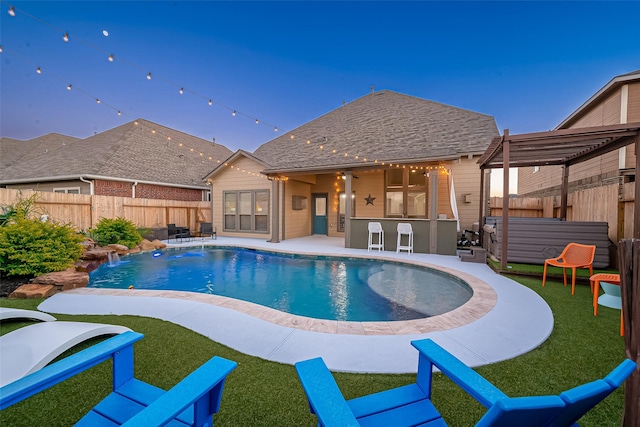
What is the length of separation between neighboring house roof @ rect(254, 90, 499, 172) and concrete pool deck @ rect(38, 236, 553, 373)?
5527 millimetres

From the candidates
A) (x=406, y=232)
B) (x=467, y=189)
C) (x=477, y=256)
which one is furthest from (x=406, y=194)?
(x=477, y=256)

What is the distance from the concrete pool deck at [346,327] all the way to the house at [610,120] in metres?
5.41

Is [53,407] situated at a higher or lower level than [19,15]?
lower

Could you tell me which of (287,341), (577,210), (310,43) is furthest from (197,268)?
(577,210)

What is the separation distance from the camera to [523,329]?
3.07 meters

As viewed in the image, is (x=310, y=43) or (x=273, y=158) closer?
(x=310, y=43)

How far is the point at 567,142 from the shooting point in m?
5.56

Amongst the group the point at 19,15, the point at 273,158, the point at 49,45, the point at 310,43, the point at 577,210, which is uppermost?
the point at 310,43

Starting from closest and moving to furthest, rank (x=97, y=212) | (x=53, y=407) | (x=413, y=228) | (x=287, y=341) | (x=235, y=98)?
(x=53, y=407) → (x=287, y=341) → (x=413, y=228) → (x=235, y=98) → (x=97, y=212)

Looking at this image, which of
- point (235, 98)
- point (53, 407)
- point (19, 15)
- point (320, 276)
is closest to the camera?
point (53, 407)

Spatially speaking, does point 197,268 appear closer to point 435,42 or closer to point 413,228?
point 413,228

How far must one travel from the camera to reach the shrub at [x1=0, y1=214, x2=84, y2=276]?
16.2ft

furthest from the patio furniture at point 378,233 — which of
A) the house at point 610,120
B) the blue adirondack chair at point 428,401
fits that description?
the blue adirondack chair at point 428,401

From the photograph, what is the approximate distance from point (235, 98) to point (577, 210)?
38.0 ft
